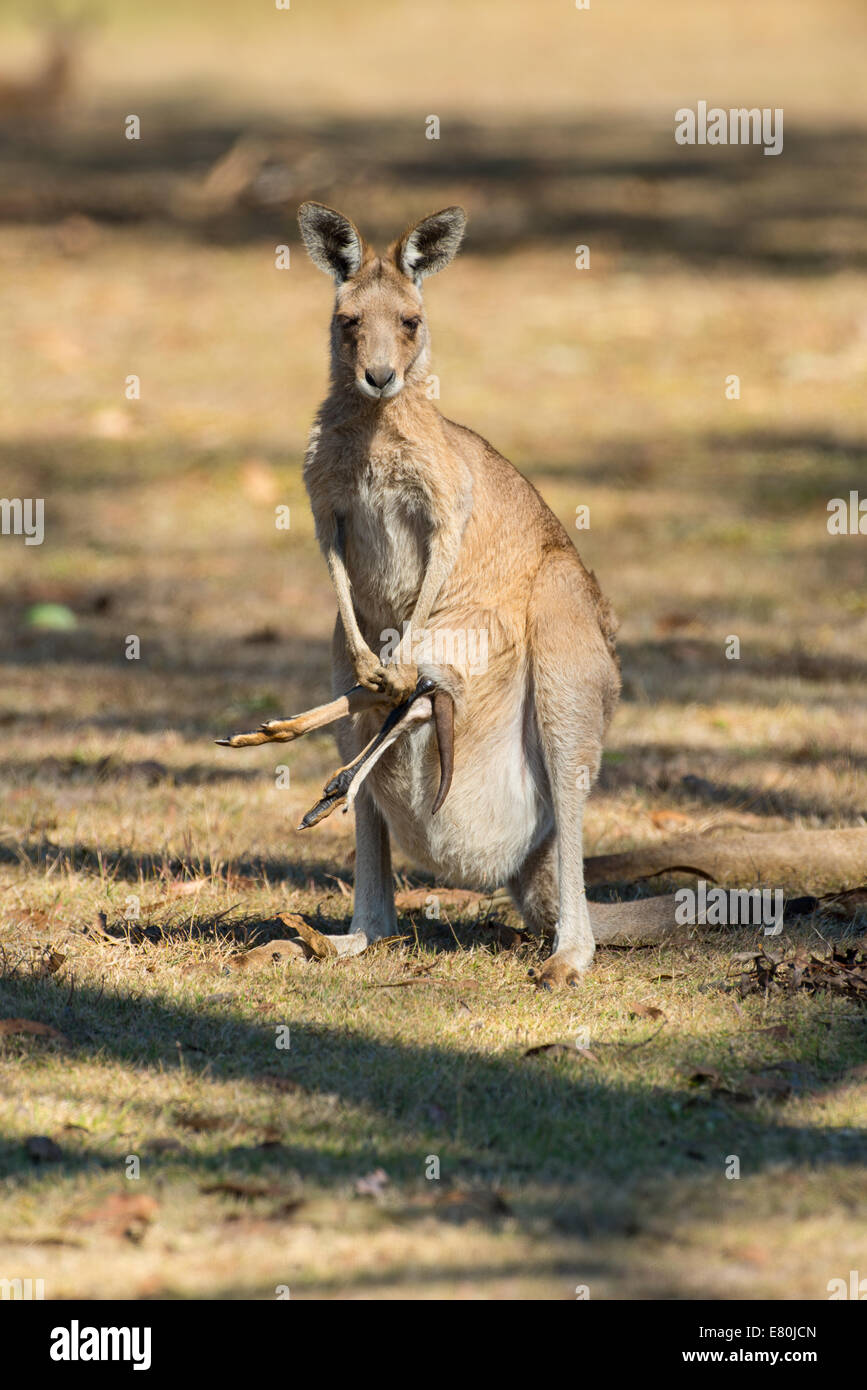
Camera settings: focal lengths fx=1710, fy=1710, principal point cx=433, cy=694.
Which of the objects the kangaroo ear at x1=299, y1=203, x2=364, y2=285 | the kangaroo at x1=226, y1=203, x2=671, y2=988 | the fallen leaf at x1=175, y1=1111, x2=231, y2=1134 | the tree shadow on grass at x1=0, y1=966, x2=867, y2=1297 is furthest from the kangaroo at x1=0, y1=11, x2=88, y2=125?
the fallen leaf at x1=175, y1=1111, x2=231, y2=1134

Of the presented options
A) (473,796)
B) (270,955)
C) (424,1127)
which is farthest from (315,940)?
(424,1127)

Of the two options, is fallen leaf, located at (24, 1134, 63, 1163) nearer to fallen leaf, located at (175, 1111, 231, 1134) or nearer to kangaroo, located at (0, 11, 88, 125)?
fallen leaf, located at (175, 1111, 231, 1134)

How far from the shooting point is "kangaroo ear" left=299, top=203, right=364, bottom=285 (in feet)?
12.2

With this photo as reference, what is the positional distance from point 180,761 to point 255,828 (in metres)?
0.74

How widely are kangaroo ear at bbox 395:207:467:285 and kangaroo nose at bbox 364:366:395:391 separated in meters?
0.33

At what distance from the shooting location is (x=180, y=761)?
5594 millimetres

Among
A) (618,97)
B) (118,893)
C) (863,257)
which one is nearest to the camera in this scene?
(118,893)

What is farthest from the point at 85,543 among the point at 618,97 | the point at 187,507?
the point at 618,97

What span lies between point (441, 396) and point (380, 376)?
733 cm

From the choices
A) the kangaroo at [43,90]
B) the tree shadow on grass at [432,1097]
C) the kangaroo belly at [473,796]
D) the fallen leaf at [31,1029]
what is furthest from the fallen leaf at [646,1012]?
A: the kangaroo at [43,90]

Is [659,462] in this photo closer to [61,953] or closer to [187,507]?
[187,507]

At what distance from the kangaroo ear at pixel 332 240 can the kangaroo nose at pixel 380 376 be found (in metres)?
0.32

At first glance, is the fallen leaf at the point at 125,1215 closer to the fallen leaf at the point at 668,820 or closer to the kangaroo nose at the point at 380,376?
the kangaroo nose at the point at 380,376

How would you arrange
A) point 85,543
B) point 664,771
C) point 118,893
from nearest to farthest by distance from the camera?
point 118,893 < point 664,771 < point 85,543
